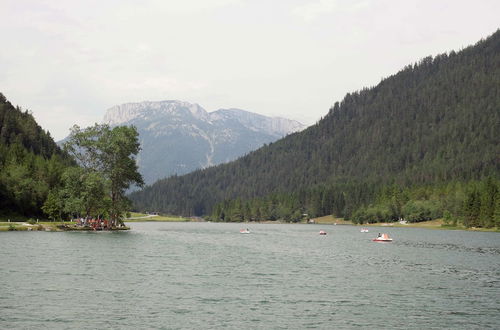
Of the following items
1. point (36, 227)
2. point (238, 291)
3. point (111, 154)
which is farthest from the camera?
point (111, 154)

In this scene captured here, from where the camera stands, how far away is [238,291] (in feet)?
207

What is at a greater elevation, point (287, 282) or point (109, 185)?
point (109, 185)

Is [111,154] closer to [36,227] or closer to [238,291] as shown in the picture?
[36,227]

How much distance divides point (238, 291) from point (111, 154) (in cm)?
12507

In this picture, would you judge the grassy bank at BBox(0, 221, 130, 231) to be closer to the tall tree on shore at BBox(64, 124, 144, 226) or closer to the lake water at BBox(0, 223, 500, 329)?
the tall tree on shore at BBox(64, 124, 144, 226)

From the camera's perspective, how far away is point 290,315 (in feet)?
167

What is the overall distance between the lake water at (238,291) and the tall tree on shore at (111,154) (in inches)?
2855

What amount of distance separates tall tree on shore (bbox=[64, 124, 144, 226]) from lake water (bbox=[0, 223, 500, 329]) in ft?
238

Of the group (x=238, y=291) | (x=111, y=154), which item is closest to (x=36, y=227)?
(x=111, y=154)

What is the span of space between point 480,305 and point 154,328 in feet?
113

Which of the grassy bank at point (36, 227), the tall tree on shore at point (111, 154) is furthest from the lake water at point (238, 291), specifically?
the tall tree on shore at point (111, 154)

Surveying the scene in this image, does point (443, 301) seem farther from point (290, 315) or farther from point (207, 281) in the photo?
point (207, 281)

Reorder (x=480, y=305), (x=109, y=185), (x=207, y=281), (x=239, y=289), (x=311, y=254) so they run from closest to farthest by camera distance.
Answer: (x=480, y=305) < (x=239, y=289) < (x=207, y=281) < (x=311, y=254) < (x=109, y=185)

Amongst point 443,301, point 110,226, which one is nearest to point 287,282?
point 443,301
